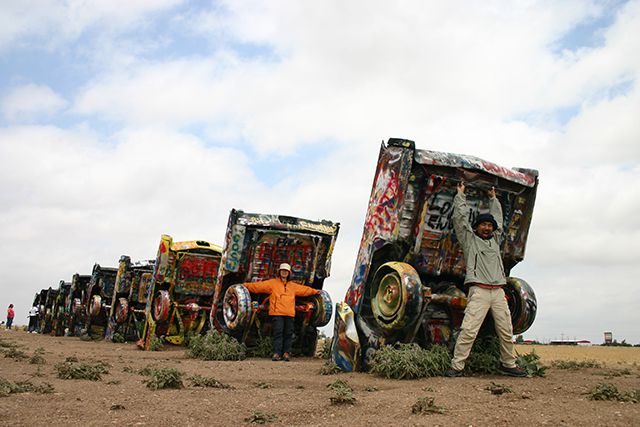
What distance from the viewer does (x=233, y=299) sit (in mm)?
10539

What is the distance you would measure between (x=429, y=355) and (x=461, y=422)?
2.54 m

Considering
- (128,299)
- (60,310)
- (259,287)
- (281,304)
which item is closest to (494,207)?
(281,304)

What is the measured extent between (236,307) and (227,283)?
4.14 ft

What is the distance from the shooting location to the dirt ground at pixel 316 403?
4.36 meters

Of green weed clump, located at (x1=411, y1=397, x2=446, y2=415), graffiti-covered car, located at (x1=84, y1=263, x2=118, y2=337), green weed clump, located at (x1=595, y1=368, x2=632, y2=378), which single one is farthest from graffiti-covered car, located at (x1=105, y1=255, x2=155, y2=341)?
green weed clump, located at (x1=411, y1=397, x2=446, y2=415)

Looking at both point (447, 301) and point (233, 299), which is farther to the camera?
point (233, 299)

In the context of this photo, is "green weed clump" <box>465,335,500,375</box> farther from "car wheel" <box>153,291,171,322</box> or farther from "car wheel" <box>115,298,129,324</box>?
"car wheel" <box>115,298,129,324</box>

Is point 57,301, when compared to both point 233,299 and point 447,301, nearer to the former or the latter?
point 233,299

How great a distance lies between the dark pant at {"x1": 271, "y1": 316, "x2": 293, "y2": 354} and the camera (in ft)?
34.2

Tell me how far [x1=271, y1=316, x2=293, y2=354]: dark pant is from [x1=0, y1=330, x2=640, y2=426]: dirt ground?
10.1ft

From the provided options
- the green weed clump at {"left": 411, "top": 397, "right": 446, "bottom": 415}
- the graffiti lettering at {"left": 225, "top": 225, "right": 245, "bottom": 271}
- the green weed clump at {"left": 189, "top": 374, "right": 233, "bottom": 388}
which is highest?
the graffiti lettering at {"left": 225, "top": 225, "right": 245, "bottom": 271}

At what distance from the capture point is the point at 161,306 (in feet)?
42.3

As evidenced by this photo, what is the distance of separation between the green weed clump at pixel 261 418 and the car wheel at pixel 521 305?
4.00 meters

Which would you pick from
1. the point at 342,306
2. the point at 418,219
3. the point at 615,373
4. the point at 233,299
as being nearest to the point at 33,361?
the point at 233,299
